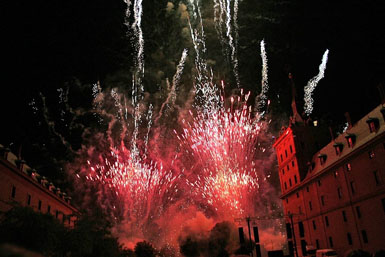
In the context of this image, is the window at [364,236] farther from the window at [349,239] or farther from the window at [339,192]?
the window at [339,192]

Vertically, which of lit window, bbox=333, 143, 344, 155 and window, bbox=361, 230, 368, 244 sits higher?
lit window, bbox=333, 143, 344, 155

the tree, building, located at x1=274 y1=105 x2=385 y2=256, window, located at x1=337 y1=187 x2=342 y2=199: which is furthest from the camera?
the tree

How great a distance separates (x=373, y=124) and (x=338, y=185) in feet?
30.2

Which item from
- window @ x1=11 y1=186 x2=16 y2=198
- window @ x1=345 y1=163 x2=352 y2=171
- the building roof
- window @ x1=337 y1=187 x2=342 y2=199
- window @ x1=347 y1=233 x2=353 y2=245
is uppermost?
the building roof

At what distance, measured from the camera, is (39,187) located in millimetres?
37250

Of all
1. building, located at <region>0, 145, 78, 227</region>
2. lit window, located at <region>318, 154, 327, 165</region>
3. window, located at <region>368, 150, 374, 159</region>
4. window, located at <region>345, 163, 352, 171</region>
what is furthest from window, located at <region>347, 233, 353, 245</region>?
building, located at <region>0, 145, 78, 227</region>

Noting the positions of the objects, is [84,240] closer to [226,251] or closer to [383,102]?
[383,102]

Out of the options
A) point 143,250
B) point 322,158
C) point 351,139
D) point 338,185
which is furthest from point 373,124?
point 143,250

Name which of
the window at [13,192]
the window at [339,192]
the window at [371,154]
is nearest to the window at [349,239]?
the window at [339,192]

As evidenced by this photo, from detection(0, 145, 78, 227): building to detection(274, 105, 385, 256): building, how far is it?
28.3m

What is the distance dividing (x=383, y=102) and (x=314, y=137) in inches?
723

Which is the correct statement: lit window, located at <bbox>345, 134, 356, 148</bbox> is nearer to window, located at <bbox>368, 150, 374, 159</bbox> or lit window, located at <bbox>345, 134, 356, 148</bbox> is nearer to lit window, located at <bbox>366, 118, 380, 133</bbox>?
lit window, located at <bbox>366, 118, 380, 133</bbox>

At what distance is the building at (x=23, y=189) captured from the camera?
27913 millimetres

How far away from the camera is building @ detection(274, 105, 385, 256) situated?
2967 cm
